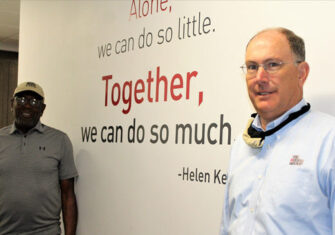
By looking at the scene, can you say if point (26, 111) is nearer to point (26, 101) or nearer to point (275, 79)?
point (26, 101)

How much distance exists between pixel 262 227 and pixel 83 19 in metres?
2.42

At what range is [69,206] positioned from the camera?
124 inches

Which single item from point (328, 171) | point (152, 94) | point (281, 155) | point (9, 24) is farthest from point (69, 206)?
point (9, 24)

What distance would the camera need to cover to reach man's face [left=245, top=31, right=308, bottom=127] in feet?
4.87

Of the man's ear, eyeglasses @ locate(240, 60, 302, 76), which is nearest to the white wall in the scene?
the man's ear

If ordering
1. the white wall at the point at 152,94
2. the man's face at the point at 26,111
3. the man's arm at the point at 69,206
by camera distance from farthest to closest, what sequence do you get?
the man's arm at the point at 69,206, the man's face at the point at 26,111, the white wall at the point at 152,94

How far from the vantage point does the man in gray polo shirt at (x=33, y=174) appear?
2848 mm

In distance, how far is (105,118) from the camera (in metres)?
3.02

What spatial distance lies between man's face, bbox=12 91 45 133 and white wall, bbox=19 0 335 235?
38 centimetres

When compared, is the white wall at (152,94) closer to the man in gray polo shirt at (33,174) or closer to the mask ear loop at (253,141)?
the man in gray polo shirt at (33,174)

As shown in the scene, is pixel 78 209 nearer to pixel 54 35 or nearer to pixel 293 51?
pixel 54 35

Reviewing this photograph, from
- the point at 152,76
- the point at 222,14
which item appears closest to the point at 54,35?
the point at 152,76

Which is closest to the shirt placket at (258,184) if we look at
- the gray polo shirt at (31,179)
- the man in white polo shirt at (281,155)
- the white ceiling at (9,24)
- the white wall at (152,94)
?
the man in white polo shirt at (281,155)

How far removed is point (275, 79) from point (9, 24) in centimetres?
538
